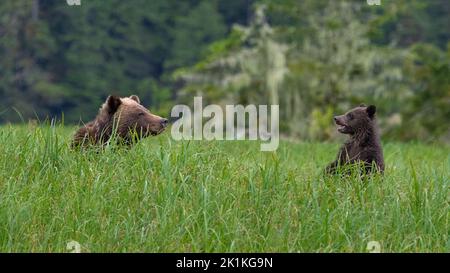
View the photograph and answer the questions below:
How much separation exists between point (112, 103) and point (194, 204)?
1797mm

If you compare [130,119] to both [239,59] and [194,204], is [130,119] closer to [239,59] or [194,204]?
[194,204]

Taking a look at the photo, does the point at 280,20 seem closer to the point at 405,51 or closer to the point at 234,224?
the point at 405,51

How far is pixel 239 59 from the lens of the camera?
1036 inches

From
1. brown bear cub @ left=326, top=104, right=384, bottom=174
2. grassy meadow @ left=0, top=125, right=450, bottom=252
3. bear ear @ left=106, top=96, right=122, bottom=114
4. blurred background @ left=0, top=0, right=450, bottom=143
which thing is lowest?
grassy meadow @ left=0, top=125, right=450, bottom=252

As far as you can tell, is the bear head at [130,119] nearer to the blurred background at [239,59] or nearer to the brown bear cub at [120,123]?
the brown bear cub at [120,123]

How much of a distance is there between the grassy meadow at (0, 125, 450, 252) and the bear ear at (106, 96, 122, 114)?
0.61m

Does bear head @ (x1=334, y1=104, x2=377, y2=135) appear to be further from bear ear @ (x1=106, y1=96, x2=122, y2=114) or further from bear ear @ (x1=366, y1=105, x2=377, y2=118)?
bear ear @ (x1=106, y1=96, x2=122, y2=114)

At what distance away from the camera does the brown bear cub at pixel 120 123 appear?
8.34 metres

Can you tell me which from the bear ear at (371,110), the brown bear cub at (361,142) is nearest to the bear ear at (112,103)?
the brown bear cub at (361,142)

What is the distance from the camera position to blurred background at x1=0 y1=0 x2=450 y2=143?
2475 cm

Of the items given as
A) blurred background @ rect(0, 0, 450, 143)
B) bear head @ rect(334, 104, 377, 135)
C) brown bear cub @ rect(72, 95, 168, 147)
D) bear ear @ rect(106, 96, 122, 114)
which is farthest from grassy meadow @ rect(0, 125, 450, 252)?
blurred background @ rect(0, 0, 450, 143)

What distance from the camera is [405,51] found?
26938mm

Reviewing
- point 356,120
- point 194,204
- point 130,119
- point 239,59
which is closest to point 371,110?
point 356,120
